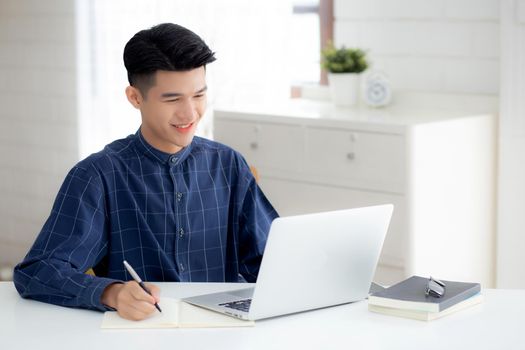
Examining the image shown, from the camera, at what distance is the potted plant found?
12.5ft

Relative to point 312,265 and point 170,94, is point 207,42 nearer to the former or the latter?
point 170,94

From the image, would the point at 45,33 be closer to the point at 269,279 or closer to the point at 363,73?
the point at 363,73

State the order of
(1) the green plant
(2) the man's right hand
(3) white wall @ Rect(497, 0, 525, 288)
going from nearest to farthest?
(2) the man's right hand, (3) white wall @ Rect(497, 0, 525, 288), (1) the green plant

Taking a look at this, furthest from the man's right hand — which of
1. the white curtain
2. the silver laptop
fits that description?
the white curtain

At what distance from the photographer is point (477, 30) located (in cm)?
358

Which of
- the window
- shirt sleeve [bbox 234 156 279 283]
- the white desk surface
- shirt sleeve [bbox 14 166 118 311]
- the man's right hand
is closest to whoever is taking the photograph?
the white desk surface

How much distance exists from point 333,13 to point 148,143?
2.13 m

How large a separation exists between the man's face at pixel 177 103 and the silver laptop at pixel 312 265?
14.6 inches

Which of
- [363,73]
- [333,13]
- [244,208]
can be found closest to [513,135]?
[363,73]

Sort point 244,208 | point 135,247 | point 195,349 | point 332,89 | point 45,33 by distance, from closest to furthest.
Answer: point 195,349 → point 135,247 → point 244,208 → point 332,89 → point 45,33

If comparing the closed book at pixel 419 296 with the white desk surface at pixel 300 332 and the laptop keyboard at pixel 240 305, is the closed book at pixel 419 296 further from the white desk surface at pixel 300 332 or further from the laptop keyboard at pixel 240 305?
the laptop keyboard at pixel 240 305

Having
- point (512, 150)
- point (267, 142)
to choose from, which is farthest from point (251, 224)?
point (512, 150)

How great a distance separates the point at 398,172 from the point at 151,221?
132cm

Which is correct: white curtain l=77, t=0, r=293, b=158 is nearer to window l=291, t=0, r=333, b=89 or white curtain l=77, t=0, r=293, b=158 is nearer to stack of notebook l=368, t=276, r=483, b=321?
window l=291, t=0, r=333, b=89
